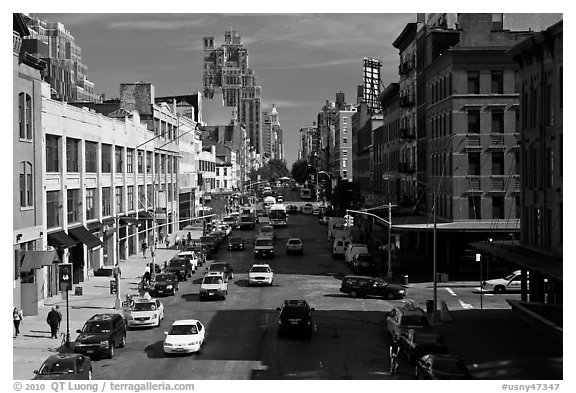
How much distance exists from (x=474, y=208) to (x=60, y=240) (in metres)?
30.7

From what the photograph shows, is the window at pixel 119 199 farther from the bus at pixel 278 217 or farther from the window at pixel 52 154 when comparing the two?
the bus at pixel 278 217

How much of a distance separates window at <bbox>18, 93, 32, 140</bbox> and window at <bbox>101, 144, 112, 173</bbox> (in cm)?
2164

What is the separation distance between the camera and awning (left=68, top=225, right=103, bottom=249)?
58.7m

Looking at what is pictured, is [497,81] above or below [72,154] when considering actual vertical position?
above

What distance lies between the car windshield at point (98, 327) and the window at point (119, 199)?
129 feet

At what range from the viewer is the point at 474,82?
62.7 m

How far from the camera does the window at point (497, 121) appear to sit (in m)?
61.8

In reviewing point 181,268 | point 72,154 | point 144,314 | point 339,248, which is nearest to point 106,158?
point 72,154

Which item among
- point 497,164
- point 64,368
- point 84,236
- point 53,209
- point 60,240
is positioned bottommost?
point 64,368

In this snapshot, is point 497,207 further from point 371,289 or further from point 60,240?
point 60,240

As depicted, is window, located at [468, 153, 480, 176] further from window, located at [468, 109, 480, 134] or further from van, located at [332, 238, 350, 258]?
van, located at [332, 238, 350, 258]

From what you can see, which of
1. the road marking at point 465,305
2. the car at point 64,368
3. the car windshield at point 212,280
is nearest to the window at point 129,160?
the car windshield at point 212,280
